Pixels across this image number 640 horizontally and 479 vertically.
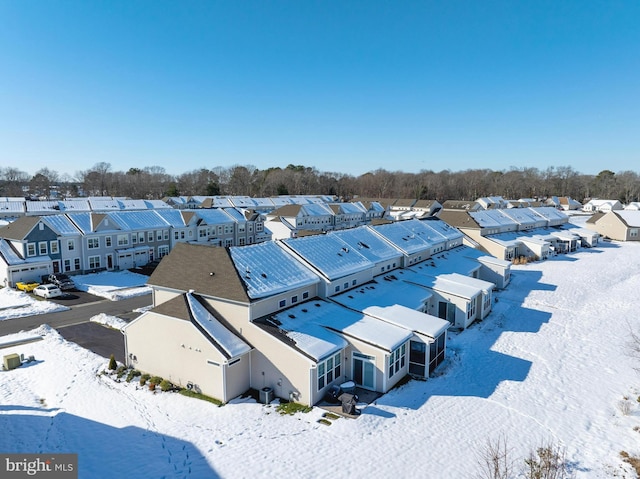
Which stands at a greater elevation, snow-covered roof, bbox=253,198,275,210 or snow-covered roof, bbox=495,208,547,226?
snow-covered roof, bbox=253,198,275,210

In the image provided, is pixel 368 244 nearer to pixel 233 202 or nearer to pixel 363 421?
pixel 363 421

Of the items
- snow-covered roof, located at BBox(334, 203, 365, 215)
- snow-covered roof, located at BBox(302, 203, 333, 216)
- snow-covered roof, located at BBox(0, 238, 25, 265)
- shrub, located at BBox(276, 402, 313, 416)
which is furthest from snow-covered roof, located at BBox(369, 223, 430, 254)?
snow-covered roof, located at BBox(334, 203, 365, 215)

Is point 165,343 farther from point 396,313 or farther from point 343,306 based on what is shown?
point 396,313

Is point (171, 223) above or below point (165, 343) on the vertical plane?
above

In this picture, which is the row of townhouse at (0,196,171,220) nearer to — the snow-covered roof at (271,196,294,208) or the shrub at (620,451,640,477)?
the snow-covered roof at (271,196,294,208)

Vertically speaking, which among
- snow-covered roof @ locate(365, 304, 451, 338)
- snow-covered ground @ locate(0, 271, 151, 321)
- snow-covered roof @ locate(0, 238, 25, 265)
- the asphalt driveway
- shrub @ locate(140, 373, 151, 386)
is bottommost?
shrub @ locate(140, 373, 151, 386)

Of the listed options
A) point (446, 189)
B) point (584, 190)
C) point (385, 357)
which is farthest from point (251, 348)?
point (584, 190)

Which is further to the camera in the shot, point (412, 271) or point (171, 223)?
point (171, 223)
